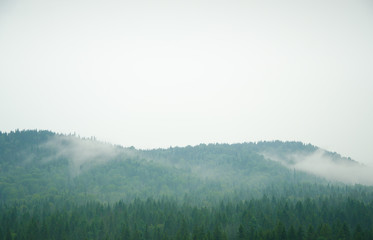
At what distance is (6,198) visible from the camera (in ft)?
655

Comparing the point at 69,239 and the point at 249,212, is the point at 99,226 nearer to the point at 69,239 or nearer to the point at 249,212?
the point at 69,239

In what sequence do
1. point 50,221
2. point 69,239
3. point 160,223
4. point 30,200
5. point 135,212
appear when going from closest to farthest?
point 69,239 < point 50,221 < point 160,223 < point 135,212 < point 30,200

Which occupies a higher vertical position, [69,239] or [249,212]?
[249,212]

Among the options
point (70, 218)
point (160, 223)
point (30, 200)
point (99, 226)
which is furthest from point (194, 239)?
point (30, 200)

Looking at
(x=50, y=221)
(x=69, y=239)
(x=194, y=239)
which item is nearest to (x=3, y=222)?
(x=50, y=221)

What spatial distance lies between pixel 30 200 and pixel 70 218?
8169cm

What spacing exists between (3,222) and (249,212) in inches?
3764

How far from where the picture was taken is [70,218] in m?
124

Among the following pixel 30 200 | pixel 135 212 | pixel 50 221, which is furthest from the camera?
pixel 30 200

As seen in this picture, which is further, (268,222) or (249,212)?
(249,212)

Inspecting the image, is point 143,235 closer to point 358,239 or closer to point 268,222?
point 268,222

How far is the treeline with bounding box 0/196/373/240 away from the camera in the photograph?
100125 millimetres

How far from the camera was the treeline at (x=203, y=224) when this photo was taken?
10012cm

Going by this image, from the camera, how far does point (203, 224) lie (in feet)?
384
